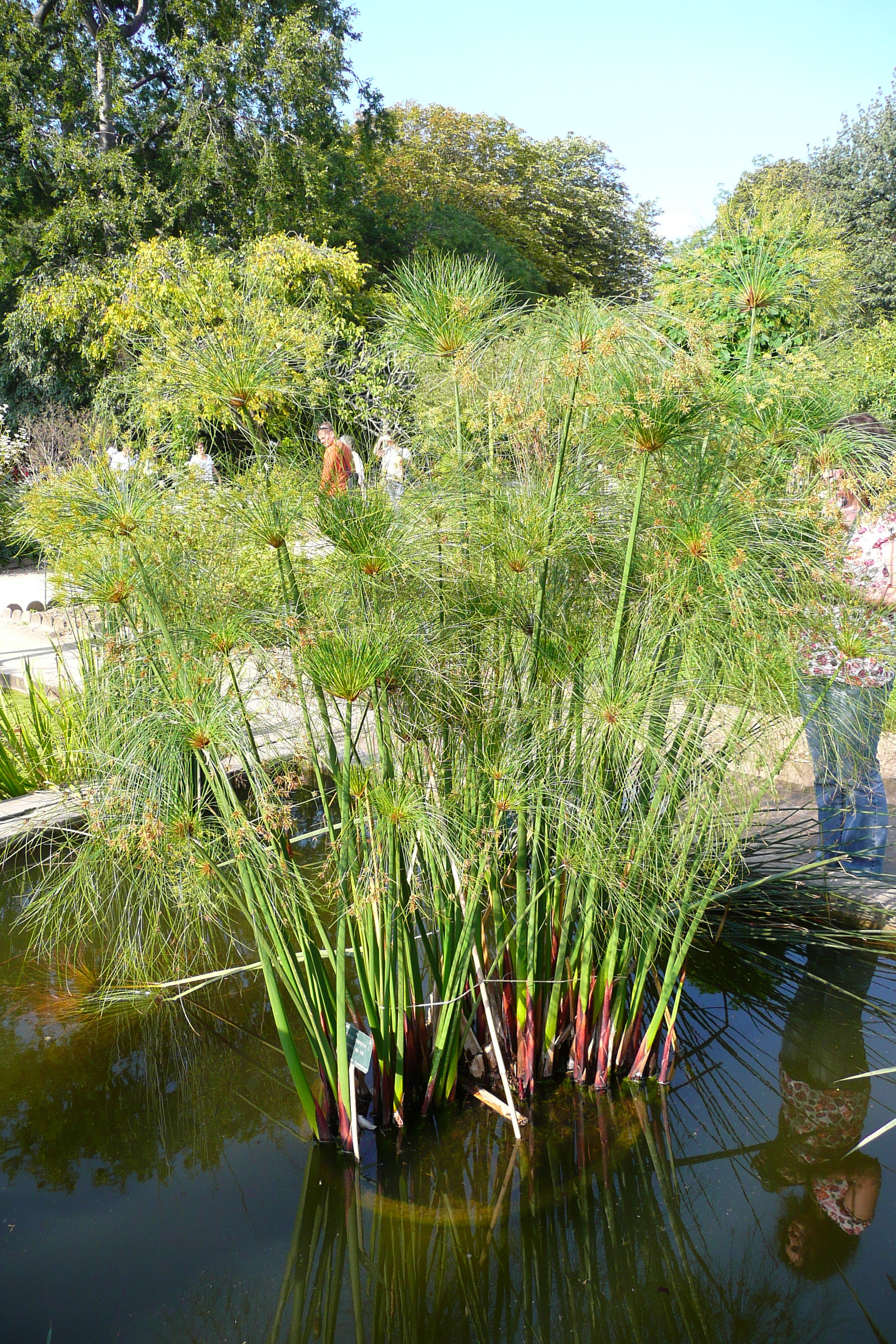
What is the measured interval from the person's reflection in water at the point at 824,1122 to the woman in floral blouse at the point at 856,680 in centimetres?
41

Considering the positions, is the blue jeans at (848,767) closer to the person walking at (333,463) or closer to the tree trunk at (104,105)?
the person walking at (333,463)

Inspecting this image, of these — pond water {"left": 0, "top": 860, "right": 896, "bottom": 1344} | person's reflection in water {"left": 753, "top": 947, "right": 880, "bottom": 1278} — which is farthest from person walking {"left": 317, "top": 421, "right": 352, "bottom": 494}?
person's reflection in water {"left": 753, "top": 947, "right": 880, "bottom": 1278}

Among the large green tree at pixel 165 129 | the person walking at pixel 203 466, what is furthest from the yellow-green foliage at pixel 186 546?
the large green tree at pixel 165 129

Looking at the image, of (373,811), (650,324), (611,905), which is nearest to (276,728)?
(373,811)

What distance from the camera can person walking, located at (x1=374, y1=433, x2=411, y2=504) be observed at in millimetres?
2314

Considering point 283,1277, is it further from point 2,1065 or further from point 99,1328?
point 2,1065

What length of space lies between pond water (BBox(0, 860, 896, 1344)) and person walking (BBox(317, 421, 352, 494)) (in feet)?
5.23

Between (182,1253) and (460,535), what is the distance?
1721 mm

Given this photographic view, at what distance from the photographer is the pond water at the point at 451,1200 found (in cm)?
199

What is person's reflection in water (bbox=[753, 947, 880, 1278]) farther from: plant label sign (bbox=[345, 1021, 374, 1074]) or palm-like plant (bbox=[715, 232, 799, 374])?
palm-like plant (bbox=[715, 232, 799, 374])

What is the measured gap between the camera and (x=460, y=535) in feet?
7.60

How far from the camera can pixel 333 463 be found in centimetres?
226

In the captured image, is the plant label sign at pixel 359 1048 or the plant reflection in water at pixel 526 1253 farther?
the plant label sign at pixel 359 1048

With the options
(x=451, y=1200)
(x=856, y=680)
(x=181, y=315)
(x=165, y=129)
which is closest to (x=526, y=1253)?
(x=451, y=1200)
